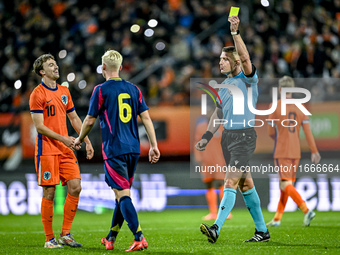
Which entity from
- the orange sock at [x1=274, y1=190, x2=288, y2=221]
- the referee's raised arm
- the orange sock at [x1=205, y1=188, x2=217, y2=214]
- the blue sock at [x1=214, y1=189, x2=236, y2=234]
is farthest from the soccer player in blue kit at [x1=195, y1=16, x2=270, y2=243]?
the orange sock at [x1=205, y1=188, x2=217, y2=214]

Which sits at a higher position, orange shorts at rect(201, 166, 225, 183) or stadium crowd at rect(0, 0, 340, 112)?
stadium crowd at rect(0, 0, 340, 112)

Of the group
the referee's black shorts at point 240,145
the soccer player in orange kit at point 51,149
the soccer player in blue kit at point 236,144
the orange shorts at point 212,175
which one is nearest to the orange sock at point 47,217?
the soccer player in orange kit at point 51,149

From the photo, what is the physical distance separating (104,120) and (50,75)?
1.23 m

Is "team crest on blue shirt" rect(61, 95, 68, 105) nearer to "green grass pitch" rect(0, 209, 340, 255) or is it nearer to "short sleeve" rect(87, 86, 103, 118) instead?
"short sleeve" rect(87, 86, 103, 118)

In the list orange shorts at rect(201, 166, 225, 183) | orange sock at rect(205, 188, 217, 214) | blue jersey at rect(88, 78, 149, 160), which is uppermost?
blue jersey at rect(88, 78, 149, 160)

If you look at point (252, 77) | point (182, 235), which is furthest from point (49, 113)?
point (182, 235)

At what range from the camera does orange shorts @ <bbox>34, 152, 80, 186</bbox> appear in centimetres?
632

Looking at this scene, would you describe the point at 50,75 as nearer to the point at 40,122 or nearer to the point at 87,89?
the point at 40,122

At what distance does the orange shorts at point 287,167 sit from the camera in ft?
28.4

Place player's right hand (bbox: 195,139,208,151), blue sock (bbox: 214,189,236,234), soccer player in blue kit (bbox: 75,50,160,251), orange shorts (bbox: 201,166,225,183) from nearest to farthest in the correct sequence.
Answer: soccer player in blue kit (bbox: 75,50,160,251) < blue sock (bbox: 214,189,236,234) < player's right hand (bbox: 195,139,208,151) < orange shorts (bbox: 201,166,225,183)

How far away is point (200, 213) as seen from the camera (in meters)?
11.5

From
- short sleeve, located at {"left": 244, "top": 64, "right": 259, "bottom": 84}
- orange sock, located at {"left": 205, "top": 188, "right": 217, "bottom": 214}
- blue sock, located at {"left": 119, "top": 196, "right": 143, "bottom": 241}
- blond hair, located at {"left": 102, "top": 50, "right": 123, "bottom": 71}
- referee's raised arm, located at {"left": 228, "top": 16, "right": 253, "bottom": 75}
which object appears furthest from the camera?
orange sock, located at {"left": 205, "top": 188, "right": 217, "bottom": 214}

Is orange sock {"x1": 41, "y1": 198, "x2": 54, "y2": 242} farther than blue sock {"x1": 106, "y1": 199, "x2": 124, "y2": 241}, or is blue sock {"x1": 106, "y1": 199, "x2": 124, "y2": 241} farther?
orange sock {"x1": 41, "y1": 198, "x2": 54, "y2": 242}

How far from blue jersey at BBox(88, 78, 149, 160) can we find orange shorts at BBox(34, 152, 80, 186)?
A: 3.20 feet
